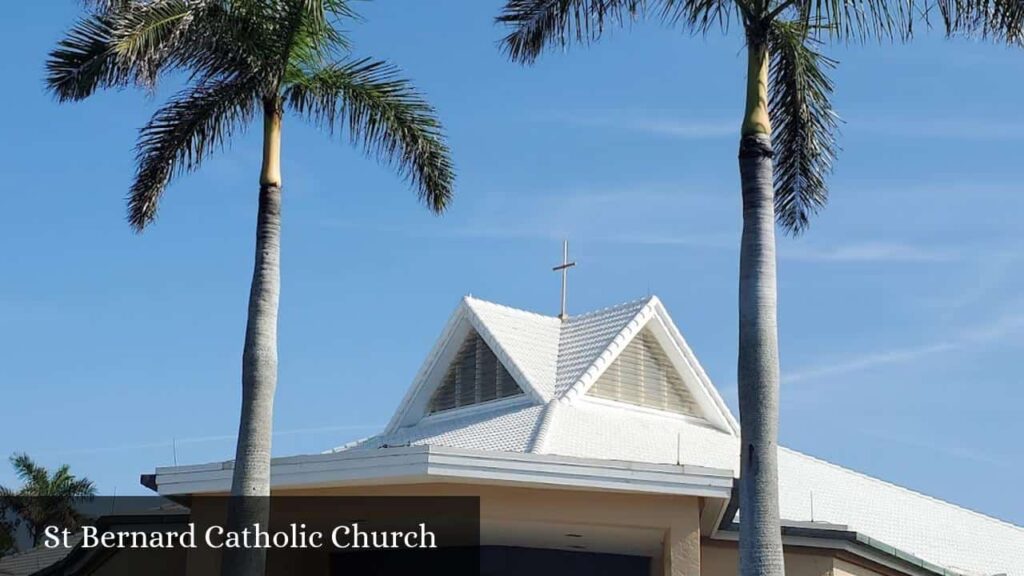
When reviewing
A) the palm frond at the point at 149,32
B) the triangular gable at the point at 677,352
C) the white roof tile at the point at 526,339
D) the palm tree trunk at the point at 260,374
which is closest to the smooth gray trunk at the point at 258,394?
the palm tree trunk at the point at 260,374

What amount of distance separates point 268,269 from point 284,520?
6397 millimetres

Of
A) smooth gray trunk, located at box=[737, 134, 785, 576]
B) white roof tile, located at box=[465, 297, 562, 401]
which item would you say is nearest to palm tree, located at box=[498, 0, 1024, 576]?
smooth gray trunk, located at box=[737, 134, 785, 576]

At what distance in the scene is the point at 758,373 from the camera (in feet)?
45.0

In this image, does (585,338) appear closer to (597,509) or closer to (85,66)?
(597,509)

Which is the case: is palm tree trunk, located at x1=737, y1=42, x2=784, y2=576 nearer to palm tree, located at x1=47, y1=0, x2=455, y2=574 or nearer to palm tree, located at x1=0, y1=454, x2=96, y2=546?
palm tree, located at x1=47, y1=0, x2=455, y2=574

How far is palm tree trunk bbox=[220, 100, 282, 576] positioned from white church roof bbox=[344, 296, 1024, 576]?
8157 mm

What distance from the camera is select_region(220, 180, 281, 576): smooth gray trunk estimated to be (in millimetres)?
15047

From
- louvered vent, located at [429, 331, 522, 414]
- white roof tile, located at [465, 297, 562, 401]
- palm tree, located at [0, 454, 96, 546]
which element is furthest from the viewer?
palm tree, located at [0, 454, 96, 546]

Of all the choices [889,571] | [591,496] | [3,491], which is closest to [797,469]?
[889,571]

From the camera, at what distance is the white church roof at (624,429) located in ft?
81.3

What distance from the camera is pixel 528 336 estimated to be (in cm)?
2909

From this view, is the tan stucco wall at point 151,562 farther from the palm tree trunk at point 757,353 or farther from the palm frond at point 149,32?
the palm tree trunk at point 757,353

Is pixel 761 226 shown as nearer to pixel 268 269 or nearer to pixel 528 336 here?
pixel 268 269

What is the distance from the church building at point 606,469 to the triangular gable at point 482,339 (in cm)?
3
